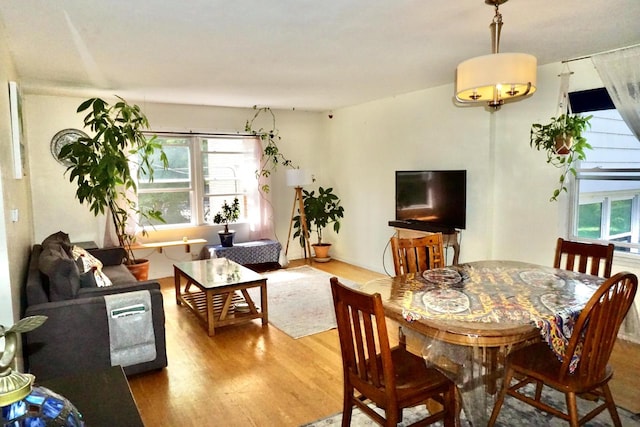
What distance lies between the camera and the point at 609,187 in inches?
143

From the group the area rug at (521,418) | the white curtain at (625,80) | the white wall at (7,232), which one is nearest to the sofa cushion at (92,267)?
the white wall at (7,232)

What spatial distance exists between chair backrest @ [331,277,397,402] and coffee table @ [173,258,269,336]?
6.32 ft

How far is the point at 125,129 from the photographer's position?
4.16 meters

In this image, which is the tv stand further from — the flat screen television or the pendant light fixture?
the pendant light fixture

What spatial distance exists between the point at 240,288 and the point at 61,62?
234 centimetres

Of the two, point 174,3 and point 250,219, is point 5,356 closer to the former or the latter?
point 174,3

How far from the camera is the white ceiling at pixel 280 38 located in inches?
94.8

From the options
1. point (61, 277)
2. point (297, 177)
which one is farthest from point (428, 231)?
point (61, 277)

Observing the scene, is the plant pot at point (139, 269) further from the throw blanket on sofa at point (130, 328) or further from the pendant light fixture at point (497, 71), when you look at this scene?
the pendant light fixture at point (497, 71)

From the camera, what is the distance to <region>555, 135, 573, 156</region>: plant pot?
3527 millimetres

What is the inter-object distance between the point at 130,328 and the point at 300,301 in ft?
6.63

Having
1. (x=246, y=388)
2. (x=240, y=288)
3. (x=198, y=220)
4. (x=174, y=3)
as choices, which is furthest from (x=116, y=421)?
(x=198, y=220)

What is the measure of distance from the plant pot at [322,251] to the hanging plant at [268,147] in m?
1.14

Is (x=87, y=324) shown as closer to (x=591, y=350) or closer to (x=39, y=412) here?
(x=39, y=412)
